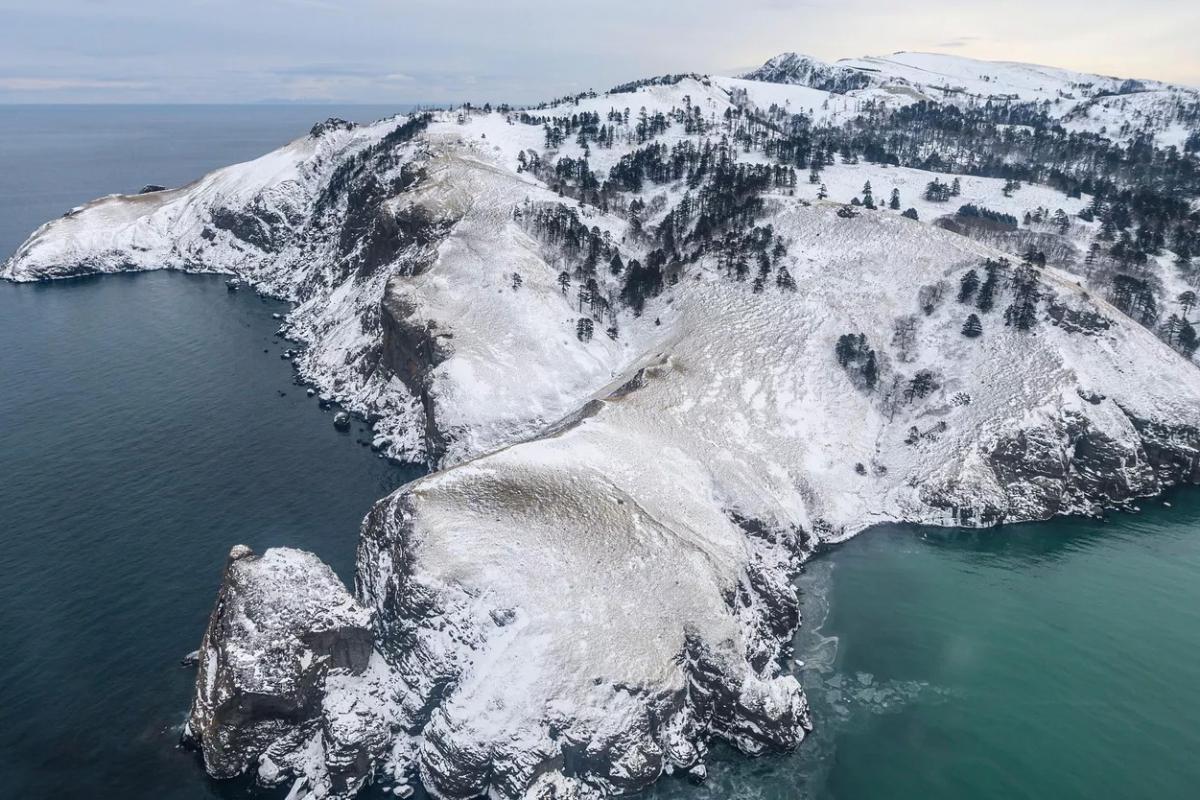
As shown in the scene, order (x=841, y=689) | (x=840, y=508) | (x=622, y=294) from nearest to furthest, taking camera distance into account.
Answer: (x=841, y=689) → (x=840, y=508) → (x=622, y=294)

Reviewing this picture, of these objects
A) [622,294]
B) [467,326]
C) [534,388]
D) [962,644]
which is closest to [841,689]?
[962,644]

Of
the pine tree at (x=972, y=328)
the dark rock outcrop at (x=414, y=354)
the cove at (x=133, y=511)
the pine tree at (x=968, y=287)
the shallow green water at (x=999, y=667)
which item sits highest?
the pine tree at (x=968, y=287)

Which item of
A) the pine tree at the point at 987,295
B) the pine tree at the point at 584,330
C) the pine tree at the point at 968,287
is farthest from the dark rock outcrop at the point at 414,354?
the pine tree at the point at 987,295

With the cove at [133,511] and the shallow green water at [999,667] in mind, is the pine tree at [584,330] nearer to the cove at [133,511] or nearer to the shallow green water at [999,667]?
the cove at [133,511]

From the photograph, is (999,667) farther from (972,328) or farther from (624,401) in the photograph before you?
(972,328)

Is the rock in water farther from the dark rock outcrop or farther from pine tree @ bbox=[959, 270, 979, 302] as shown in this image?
pine tree @ bbox=[959, 270, 979, 302]

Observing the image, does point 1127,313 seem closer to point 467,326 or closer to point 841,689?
point 841,689

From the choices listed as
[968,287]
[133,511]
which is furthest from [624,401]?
[968,287]
